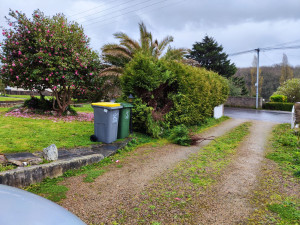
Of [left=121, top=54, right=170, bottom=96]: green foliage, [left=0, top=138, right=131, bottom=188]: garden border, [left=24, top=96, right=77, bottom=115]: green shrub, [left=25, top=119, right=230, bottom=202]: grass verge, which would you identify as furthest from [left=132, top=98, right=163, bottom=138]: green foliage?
[left=24, top=96, right=77, bottom=115]: green shrub

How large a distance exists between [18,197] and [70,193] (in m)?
1.89

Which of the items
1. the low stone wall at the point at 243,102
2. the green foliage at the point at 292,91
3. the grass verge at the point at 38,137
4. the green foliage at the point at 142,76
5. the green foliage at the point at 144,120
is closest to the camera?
the grass verge at the point at 38,137

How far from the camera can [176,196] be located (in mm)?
3072

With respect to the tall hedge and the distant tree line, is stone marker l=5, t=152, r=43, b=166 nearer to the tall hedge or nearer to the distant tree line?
the tall hedge

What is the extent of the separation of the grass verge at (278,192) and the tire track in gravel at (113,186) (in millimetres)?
1680

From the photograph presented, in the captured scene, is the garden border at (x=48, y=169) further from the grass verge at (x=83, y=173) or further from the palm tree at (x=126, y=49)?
the palm tree at (x=126, y=49)

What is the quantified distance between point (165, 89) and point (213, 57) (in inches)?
888

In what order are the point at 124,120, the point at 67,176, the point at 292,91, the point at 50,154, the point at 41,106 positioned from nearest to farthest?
the point at 67,176 < the point at 50,154 < the point at 124,120 < the point at 41,106 < the point at 292,91

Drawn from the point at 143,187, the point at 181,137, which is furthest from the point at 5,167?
the point at 181,137

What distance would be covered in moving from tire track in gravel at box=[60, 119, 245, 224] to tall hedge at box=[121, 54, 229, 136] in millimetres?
2041

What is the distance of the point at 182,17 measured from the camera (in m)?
14.0

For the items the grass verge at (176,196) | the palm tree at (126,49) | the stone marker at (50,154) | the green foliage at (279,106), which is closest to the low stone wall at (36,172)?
the stone marker at (50,154)

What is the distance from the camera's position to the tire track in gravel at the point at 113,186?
2.66 metres

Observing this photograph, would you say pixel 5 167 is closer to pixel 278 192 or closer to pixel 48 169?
pixel 48 169
